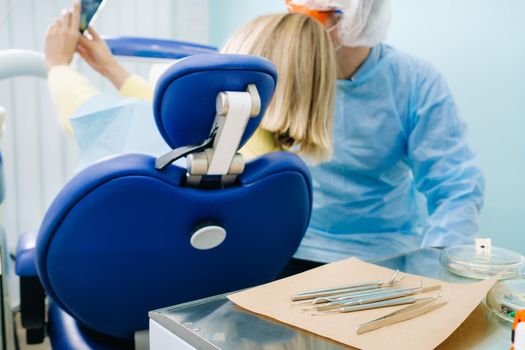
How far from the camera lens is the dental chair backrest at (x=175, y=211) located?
2.17 ft

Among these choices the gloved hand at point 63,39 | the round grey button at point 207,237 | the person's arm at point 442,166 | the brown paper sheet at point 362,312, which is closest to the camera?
the brown paper sheet at point 362,312

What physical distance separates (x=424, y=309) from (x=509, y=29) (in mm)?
1091

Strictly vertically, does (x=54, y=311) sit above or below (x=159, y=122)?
below

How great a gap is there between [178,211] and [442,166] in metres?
0.87

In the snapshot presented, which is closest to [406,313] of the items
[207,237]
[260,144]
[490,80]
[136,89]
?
[207,237]

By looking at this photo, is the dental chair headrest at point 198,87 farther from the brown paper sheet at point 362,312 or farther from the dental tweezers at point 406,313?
the dental tweezers at point 406,313

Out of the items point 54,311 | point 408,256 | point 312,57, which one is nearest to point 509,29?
Answer: point 312,57

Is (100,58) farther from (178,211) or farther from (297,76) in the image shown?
(178,211)

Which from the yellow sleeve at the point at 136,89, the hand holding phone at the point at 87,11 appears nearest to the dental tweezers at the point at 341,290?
the yellow sleeve at the point at 136,89

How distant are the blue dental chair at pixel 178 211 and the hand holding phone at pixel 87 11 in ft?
1.88

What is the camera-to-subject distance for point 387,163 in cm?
145

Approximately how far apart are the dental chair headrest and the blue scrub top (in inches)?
30.3

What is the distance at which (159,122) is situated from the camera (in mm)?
692

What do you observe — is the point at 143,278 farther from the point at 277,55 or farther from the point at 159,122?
the point at 277,55
